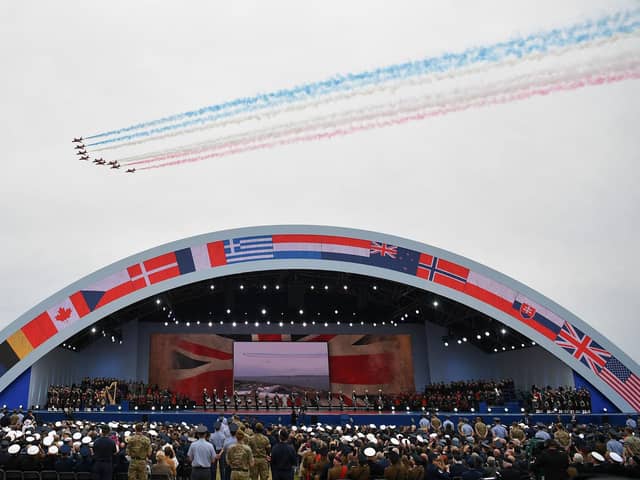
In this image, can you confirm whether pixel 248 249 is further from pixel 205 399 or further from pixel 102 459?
pixel 102 459

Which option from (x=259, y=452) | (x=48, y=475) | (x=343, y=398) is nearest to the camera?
(x=259, y=452)

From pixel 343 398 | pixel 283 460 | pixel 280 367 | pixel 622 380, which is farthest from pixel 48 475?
pixel 343 398

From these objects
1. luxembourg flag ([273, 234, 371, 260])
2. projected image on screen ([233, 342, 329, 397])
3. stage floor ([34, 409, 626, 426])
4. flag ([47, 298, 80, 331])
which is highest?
luxembourg flag ([273, 234, 371, 260])

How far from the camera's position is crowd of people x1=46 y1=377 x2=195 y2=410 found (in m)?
26.6

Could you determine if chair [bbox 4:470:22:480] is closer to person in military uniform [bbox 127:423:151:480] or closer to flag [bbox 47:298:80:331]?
person in military uniform [bbox 127:423:151:480]

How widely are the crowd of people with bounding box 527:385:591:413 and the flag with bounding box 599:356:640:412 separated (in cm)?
127

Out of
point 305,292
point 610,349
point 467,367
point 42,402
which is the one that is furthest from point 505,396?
point 42,402

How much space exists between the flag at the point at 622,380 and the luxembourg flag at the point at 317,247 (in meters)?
12.2

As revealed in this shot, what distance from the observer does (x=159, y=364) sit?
3397 centimetres

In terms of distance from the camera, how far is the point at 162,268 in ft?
81.1

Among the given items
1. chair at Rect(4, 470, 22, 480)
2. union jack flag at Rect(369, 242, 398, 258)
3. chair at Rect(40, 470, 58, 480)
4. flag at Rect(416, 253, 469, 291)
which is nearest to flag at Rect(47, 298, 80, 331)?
union jack flag at Rect(369, 242, 398, 258)

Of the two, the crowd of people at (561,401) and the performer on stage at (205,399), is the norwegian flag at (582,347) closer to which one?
the crowd of people at (561,401)

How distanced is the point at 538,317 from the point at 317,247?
10698 millimetres

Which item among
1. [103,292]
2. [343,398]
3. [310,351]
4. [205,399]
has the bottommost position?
[343,398]
